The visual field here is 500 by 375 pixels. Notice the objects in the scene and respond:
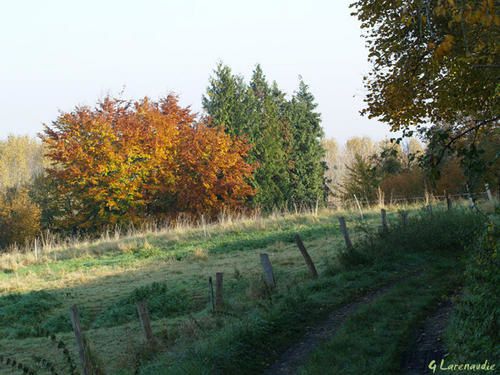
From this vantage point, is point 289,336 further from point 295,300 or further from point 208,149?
point 208,149

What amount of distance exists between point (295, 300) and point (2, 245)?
120 ft

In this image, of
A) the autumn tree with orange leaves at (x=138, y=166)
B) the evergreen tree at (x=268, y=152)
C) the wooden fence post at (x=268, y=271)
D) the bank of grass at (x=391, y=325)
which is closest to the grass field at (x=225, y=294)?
the bank of grass at (x=391, y=325)

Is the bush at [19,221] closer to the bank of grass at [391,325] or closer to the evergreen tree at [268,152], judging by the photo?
the evergreen tree at [268,152]

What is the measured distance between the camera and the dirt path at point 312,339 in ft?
26.2

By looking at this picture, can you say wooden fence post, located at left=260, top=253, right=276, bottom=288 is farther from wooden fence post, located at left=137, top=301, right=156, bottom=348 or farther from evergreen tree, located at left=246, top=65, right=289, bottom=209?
evergreen tree, located at left=246, top=65, right=289, bottom=209

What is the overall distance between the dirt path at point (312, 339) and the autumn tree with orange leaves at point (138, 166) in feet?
89.5

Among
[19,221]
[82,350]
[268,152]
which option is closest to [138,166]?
[19,221]

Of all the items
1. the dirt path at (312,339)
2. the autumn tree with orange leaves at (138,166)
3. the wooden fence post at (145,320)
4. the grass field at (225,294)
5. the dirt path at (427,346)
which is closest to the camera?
the dirt path at (427,346)

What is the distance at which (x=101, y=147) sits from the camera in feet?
118

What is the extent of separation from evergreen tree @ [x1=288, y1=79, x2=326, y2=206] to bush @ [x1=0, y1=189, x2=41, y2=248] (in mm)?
21963

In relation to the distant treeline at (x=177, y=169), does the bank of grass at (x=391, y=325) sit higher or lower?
lower

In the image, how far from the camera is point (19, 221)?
3953 cm

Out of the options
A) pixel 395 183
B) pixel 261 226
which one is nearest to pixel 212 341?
pixel 261 226

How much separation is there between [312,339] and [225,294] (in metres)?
5.70
